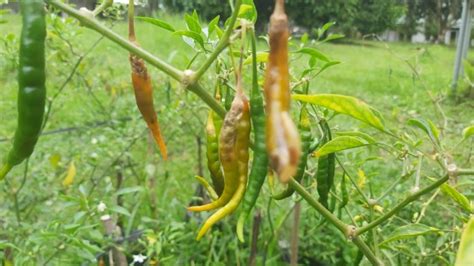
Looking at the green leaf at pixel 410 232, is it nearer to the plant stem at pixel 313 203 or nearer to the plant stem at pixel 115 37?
the plant stem at pixel 313 203

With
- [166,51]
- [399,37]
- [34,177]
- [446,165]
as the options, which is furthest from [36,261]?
[399,37]

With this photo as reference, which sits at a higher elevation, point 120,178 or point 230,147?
point 230,147

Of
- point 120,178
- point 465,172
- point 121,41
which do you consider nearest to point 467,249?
point 465,172

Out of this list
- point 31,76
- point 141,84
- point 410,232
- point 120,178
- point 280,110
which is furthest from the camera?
point 120,178

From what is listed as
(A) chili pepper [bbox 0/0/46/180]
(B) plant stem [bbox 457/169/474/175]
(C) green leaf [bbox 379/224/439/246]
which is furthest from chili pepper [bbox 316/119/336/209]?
(A) chili pepper [bbox 0/0/46/180]

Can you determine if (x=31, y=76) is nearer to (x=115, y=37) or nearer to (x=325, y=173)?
(x=115, y=37)

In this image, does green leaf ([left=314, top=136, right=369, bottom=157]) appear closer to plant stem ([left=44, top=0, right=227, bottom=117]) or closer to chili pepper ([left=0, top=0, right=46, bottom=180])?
plant stem ([left=44, top=0, right=227, bottom=117])
